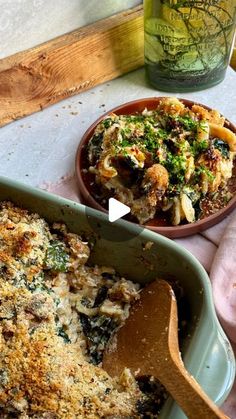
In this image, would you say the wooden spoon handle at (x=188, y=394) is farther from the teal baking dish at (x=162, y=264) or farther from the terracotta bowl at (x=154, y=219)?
the terracotta bowl at (x=154, y=219)

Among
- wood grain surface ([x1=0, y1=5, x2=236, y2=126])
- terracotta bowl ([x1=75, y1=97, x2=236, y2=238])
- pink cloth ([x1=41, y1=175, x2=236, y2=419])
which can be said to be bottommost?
pink cloth ([x1=41, y1=175, x2=236, y2=419])

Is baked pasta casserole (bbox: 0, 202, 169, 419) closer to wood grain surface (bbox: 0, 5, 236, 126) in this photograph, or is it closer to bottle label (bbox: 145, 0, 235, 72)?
wood grain surface (bbox: 0, 5, 236, 126)

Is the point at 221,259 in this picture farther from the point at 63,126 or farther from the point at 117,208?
the point at 63,126

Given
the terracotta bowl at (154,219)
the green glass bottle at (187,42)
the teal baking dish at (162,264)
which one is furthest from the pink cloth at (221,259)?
the green glass bottle at (187,42)

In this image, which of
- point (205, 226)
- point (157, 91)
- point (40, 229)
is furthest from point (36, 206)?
point (157, 91)

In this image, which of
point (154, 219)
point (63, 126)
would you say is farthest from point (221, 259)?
point (63, 126)

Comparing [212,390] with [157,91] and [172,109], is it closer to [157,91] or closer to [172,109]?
[172,109]

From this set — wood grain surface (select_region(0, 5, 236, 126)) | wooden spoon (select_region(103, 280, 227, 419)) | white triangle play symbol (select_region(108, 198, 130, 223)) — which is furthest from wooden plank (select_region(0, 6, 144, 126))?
wooden spoon (select_region(103, 280, 227, 419))
